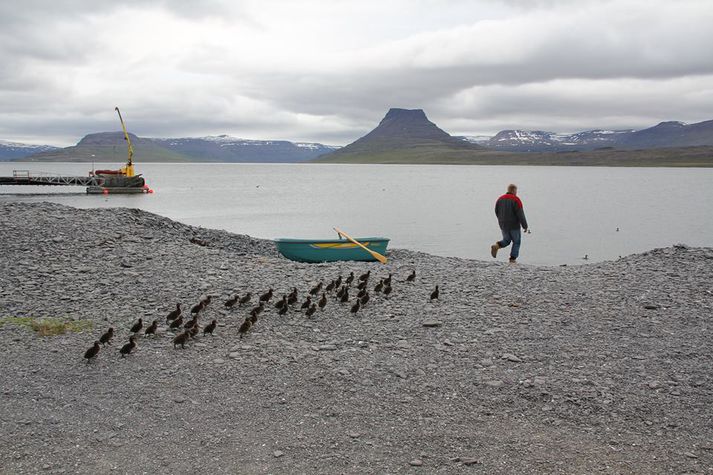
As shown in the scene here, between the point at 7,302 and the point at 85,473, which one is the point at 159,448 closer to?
the point at 85,473

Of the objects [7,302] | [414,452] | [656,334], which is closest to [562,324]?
[656,334]

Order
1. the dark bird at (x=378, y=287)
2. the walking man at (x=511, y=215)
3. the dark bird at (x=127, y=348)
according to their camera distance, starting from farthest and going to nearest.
Answer: the walking man at (x=511, y=215)
the dark bird at (x=378, y=287)
the dark bird at (x=127, y=348)

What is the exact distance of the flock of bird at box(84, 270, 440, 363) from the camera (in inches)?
392

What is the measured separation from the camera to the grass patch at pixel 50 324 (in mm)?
10617

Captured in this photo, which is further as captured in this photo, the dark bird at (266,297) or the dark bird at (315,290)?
the dark bird at (315,290)

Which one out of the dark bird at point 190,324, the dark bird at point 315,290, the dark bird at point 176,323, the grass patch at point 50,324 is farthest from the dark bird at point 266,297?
the grass patch at point 50,324

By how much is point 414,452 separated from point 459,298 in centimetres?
660

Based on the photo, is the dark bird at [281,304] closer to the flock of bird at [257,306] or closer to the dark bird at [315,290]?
the flock of bird at [257,306]

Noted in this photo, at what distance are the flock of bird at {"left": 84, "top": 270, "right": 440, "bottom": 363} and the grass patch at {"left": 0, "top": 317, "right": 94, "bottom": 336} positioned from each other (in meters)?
0.74

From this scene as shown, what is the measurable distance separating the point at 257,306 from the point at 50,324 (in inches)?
140

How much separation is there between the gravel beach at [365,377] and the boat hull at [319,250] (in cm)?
511

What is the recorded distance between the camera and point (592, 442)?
7.09m

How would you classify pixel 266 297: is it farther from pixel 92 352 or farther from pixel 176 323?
pixel 92 352

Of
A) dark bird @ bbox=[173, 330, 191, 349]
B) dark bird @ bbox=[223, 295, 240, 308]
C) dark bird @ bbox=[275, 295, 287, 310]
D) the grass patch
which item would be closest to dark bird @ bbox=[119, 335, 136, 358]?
dark bird @ bbox=[173, 330, 191, 349]
